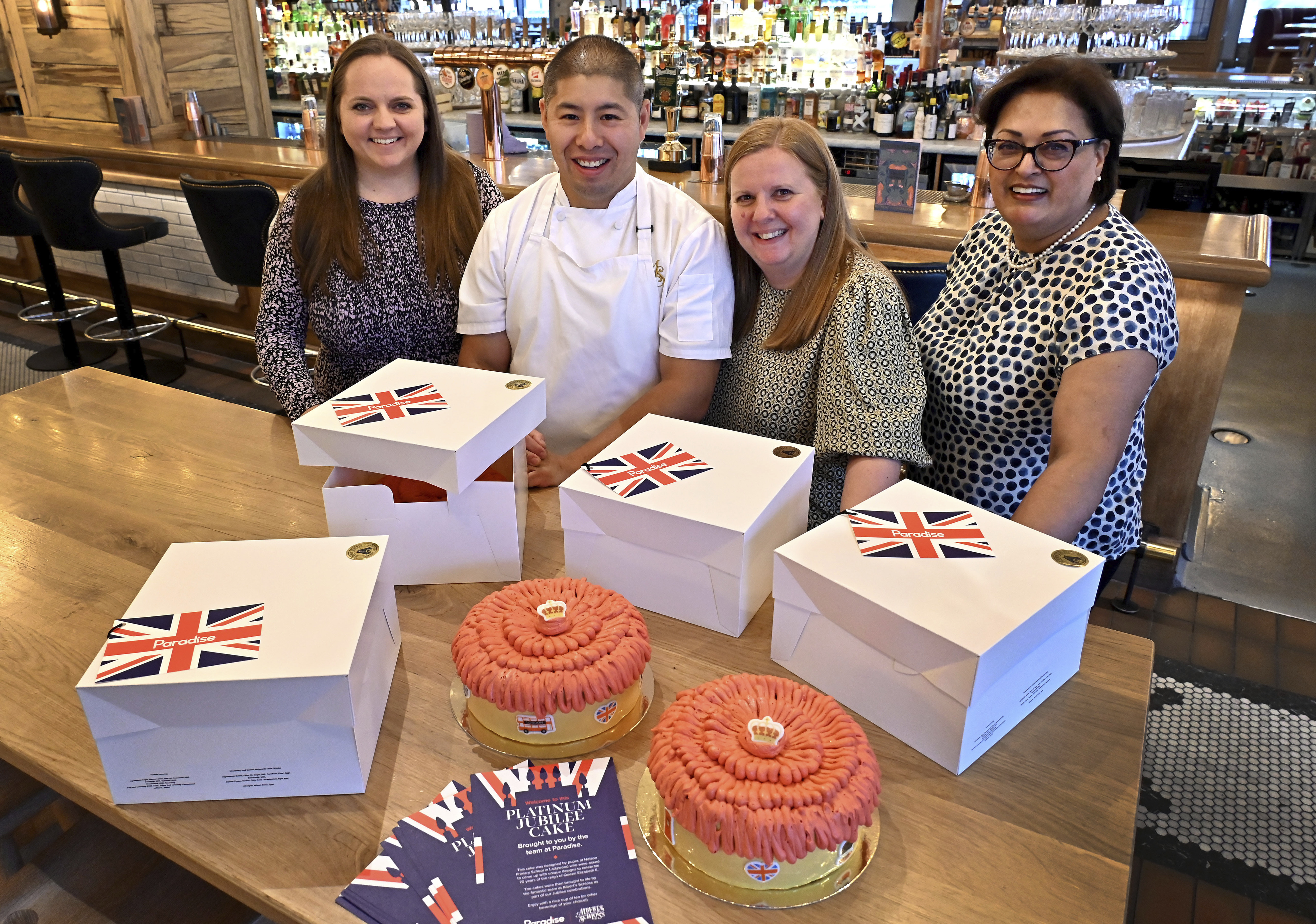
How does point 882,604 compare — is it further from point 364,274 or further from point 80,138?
point 80,138

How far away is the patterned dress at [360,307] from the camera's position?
2.19 metres

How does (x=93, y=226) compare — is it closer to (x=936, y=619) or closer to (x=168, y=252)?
(x=168, y=252)

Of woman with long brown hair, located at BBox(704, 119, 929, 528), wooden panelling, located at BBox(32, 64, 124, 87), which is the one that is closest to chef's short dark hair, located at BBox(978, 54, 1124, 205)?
woman with long brown hair, located at BBox(704, 119, 929, 528)

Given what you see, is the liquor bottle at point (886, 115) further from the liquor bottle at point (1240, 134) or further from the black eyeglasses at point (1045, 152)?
the black eyeglasses at point (1045, 152)

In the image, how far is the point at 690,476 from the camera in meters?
1.37

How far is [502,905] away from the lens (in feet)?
2.99

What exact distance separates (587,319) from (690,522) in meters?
0.94

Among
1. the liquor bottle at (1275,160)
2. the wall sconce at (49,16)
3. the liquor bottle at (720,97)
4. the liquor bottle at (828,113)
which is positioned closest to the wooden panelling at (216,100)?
the wall sconce at (49,16)

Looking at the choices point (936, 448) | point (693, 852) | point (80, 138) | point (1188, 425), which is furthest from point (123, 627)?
point (80, 138)

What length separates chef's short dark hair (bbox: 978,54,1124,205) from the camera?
1566mm

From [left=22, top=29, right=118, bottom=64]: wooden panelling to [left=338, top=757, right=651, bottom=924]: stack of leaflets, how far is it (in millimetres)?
6247

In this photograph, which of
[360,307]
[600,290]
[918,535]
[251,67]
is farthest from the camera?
[251,67]

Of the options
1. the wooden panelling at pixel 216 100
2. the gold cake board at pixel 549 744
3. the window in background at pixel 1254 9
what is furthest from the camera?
the window in background at pixel 1254 9

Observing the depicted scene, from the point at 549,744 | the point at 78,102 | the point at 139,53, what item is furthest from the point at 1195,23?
the point at 549,744
